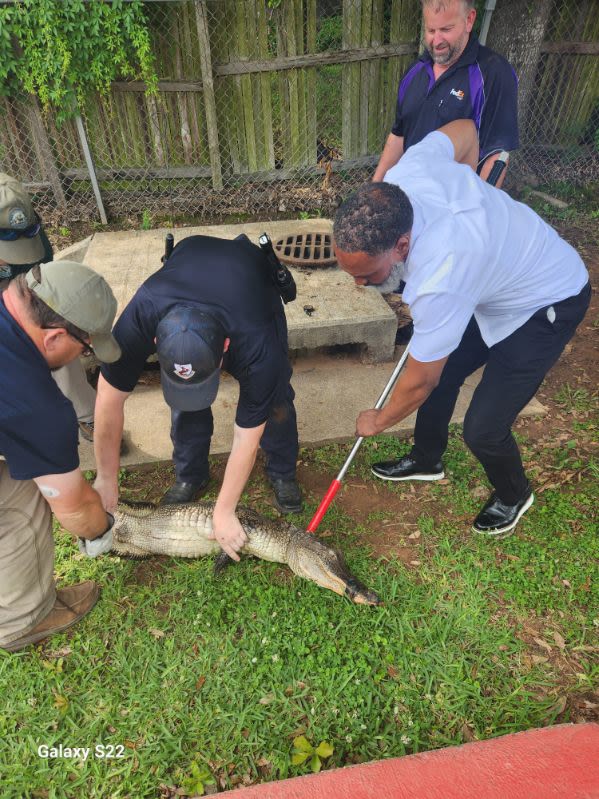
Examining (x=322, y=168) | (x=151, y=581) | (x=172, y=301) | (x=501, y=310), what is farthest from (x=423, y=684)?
(x=322, y=168)

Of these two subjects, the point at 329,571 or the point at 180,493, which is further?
the point at 180,493

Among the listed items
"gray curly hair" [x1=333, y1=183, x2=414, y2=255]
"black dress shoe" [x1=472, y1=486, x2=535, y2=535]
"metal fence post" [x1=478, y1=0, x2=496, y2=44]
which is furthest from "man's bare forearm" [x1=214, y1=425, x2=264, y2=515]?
"metal fence post" [x1=478, y1=0, x2=496, y2=44]

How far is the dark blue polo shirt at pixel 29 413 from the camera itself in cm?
192

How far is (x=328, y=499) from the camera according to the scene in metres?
3.08

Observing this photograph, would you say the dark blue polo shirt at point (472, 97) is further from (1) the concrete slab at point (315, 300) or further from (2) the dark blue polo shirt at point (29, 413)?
(2) the dark blue polo shirt at point (29, 413)

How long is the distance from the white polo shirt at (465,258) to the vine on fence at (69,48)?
4387mm

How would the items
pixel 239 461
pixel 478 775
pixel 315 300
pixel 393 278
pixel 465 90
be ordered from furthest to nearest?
pixel 315 300 < pixel 465 90 < pixel 239 461 < pixel 393 278 < pixel 478 775

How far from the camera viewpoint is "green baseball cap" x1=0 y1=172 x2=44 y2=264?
2.84 metres

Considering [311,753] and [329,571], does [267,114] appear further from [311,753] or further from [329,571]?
[311,753]

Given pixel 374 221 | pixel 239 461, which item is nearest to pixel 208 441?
pixel 239 461

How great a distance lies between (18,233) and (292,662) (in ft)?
8.89

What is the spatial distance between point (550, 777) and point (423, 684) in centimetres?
105

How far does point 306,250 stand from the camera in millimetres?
5160

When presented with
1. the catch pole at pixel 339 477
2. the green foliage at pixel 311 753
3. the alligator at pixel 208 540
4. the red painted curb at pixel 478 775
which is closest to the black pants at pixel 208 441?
the alligator at pixel 208 540
